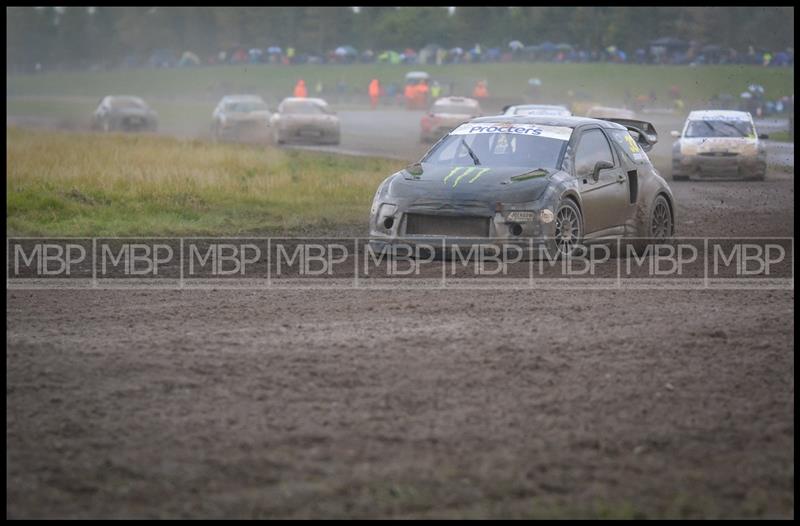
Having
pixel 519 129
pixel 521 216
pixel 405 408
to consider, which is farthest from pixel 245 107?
pixel 405 408

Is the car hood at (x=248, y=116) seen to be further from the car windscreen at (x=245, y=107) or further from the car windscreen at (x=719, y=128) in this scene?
the car windscreen at (x=719, y=128)

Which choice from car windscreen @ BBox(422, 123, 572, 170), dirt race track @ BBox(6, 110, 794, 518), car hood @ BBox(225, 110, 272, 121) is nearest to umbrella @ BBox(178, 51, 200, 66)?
car hood @ BBox(225, 110, 272, 121)

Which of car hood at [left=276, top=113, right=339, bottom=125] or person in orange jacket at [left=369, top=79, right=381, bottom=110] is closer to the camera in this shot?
car hood at [left=276, top=113, right=339, bottom=125]

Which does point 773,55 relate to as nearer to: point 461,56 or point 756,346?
point 461,56

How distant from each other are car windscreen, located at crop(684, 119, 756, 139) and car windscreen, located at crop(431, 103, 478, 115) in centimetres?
1187

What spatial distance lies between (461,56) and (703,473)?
80.8 m

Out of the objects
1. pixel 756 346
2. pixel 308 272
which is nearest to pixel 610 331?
pixel 756 346

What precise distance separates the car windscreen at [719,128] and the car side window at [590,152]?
519 inches

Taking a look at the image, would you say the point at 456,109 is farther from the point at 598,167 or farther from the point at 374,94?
the point at 374,94

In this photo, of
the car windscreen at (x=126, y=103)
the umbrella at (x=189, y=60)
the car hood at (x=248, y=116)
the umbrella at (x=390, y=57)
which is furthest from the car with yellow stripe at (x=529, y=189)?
the umbrella at (x=189, y=60)

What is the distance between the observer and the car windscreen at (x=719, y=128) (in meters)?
25.2

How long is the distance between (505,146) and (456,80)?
63.9 metres

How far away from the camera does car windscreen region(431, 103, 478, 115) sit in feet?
121

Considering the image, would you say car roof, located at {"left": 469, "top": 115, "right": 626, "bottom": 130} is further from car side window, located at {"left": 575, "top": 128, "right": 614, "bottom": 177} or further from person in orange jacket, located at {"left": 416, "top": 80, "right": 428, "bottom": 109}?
person in orange jacket, located at {"left": 416, "top": 80, "right": 428, "bottom": 109}
